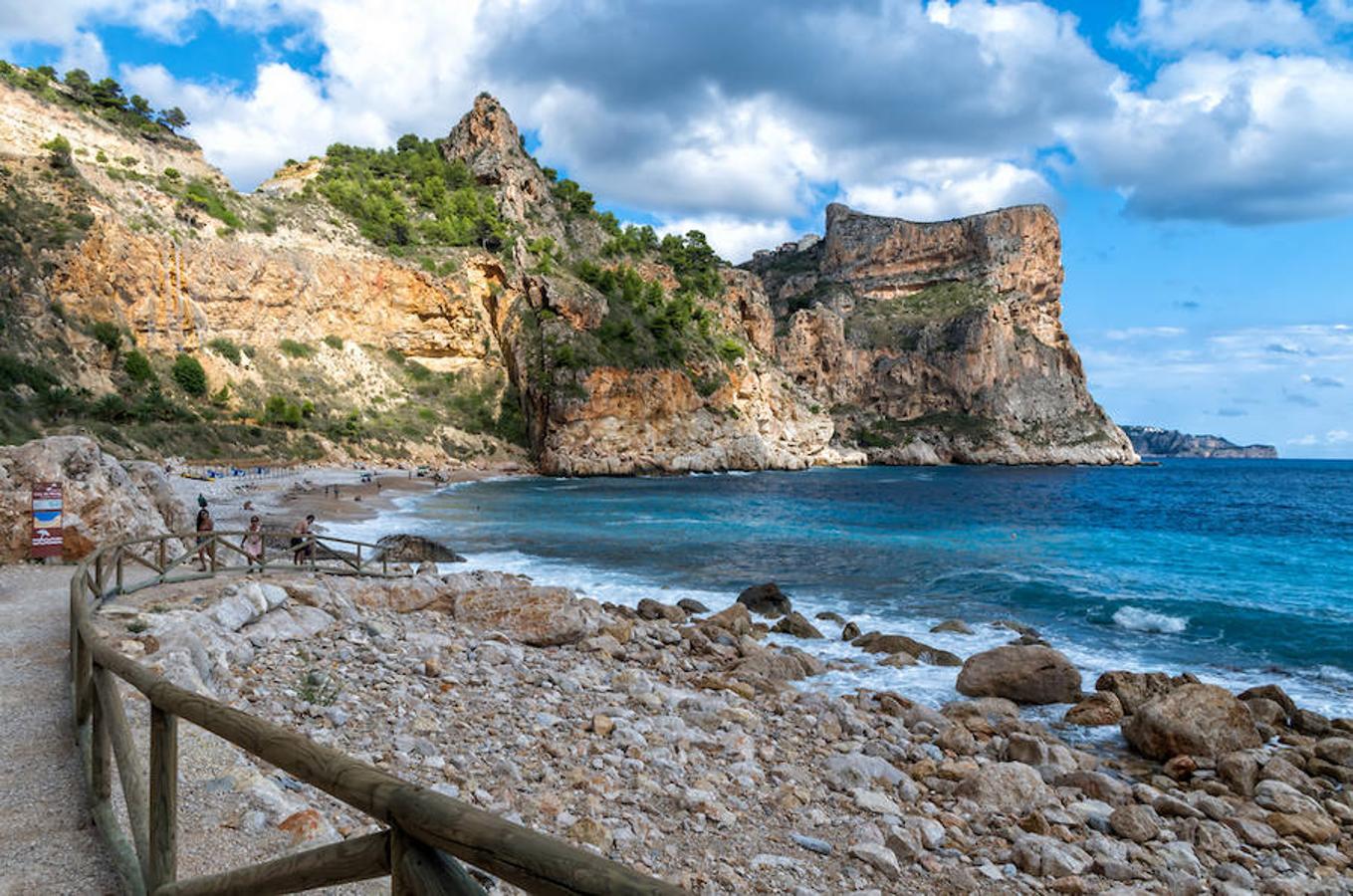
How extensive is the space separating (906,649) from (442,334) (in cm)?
7090

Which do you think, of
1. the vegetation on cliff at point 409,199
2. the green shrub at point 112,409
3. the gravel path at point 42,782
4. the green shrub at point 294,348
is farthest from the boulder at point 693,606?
the vegetation on cliff at point 409,199

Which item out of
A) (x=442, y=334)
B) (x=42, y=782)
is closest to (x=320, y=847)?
(x=42, y=782)

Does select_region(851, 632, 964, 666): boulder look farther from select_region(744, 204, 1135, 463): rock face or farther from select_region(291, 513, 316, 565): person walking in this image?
select_region(744, 204, 1135, 463): rock face

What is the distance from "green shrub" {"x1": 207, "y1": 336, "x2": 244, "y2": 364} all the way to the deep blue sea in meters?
24.8

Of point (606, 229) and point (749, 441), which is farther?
point (606, 229)

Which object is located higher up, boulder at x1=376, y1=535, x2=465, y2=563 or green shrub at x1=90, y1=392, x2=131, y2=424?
green shrub at x1=90, y1=392, x2=131, y2=424

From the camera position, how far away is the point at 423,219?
272 ft

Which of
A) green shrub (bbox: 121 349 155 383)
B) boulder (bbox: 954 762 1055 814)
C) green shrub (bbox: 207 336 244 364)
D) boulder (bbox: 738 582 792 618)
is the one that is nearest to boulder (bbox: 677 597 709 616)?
boulder (bbox: 738 582 792 618)

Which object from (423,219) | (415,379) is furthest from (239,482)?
(423,219)

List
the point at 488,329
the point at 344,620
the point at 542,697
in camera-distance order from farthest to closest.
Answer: the point at 488,329
the point at 344,620
the point at 542,697

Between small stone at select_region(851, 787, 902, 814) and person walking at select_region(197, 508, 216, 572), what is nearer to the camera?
small stone at select_region(851, 787, 902, 814)

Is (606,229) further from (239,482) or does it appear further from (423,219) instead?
(239,482)

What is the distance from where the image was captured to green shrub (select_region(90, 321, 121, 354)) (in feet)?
161

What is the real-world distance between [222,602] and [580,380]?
63704mm
